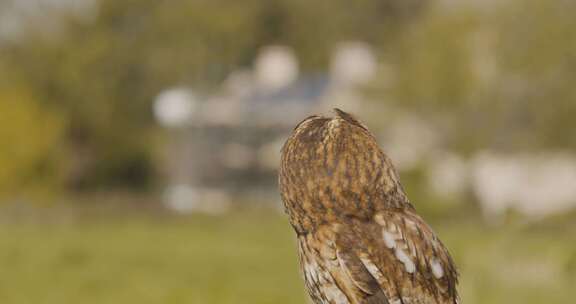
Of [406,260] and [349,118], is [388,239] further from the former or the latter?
[349,118]

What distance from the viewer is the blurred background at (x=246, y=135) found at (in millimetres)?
17375

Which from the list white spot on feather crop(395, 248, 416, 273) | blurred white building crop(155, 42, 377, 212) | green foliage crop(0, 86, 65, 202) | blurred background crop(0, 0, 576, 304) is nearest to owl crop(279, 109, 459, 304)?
white spot on feather crop(395, 248, 416, 273)

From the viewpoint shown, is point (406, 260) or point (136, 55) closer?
point (406, 260)

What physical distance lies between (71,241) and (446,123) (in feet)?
57.0

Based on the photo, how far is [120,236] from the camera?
95.7 ft

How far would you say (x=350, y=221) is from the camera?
7.30 ft

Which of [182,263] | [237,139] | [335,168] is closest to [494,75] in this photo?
[182,263]

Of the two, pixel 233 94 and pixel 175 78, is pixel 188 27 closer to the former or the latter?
pixel 175 78

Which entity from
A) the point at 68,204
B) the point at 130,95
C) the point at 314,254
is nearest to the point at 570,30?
the point at 314,254

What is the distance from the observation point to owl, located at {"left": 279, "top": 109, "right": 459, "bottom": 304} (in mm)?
2186

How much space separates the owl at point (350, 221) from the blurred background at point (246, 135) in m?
0.97

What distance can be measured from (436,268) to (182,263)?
68.4 ft

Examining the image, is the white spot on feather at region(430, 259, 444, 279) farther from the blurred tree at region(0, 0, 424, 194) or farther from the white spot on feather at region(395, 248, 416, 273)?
the blurred tree at region(0, 0, 424, 194)

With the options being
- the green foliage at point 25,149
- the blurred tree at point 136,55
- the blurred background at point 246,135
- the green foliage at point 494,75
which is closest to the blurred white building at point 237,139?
the blurred background at point 246,135
